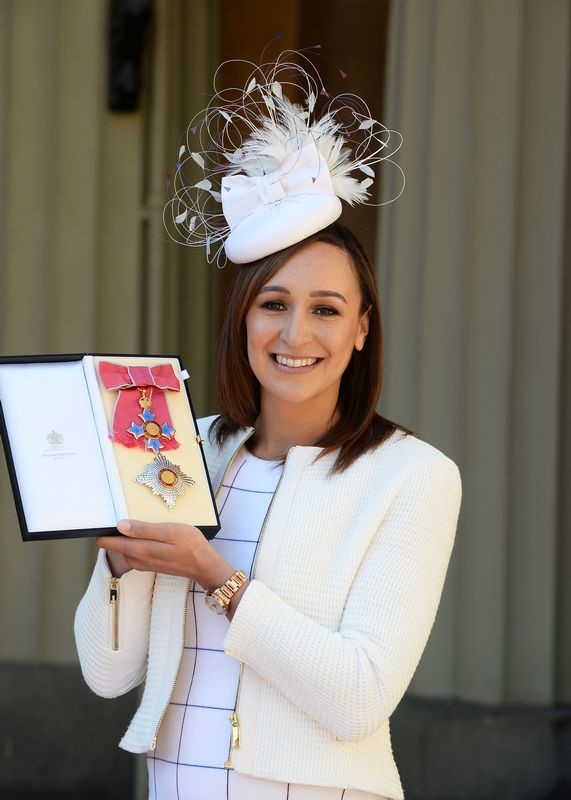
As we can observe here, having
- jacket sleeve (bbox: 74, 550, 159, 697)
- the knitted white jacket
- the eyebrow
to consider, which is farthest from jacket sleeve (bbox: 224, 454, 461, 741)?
the eyebrow

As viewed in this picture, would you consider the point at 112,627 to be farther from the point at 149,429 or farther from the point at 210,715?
the point at 149,429

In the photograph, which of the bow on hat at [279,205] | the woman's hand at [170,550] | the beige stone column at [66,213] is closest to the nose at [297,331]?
the bow on hat at [279,205]

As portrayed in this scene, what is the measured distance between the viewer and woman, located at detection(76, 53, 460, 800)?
176cm

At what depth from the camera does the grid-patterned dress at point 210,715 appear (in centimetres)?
183

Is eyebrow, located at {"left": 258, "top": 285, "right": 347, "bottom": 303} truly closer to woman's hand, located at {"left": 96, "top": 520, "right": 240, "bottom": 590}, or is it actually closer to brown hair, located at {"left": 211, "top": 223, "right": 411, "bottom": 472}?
brown hair, located at {"left": 211, "top": 223, "right": 411, "bottom": 472}

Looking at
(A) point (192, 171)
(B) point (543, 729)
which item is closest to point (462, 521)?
(B) point (543, 729)

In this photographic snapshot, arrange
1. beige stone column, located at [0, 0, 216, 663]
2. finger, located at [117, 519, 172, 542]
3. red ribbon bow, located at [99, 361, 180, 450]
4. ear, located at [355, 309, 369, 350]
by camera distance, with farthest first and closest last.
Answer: beige stone column, located at [0, 0, 216, 663] → ear, located at [355, 309, 369, 350] → red ribbon bow, located at [99, 361, 180, 450] → finger, located at [117, 519, 172, 542]

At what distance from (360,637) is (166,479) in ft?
1.24

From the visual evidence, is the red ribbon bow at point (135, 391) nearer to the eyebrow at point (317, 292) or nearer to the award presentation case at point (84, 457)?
the award presentation case at point (84, 457)

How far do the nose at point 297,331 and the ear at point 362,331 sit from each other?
150 millimetres

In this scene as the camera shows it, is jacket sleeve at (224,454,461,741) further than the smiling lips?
No

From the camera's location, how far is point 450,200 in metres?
3.82

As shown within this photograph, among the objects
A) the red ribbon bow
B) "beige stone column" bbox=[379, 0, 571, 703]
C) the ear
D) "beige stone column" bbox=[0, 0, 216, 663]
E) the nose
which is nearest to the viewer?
the red ribbon bow

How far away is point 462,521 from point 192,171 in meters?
1.57
